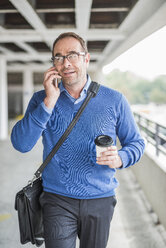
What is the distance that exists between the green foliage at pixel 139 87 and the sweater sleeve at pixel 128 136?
82486mm

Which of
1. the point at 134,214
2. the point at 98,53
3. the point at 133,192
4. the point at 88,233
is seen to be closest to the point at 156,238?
the point at 134,214

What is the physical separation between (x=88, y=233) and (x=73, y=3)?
4.07 m

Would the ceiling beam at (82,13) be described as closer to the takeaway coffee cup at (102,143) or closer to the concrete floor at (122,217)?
the takeaway coffee cup at (102,143)

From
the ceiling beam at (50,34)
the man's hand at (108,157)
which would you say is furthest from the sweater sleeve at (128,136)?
the ceiling beam at (50,34)

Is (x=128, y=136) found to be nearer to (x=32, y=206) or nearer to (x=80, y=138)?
(x=80, y=138)

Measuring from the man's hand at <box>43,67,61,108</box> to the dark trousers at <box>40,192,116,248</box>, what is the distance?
2.06ft

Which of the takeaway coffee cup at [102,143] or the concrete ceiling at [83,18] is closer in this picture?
the takeaway coffee cup at [102,143]

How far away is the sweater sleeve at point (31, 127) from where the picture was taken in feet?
5.18

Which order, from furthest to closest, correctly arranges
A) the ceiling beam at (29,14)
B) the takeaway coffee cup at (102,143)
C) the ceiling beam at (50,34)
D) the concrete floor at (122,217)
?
1. the ceiling beam at (50,34)
2. the ceiling beam at (29,14)
3. the concrete floor at (122,217)
4. the takeaway coffee cup at (102,143)

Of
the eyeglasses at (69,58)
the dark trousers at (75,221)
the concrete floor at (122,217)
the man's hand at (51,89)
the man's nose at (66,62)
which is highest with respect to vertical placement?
the eyeglasses at (69,58)

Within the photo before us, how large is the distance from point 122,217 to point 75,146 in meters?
2.96

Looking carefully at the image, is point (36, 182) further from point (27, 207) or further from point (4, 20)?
point (4, 20)

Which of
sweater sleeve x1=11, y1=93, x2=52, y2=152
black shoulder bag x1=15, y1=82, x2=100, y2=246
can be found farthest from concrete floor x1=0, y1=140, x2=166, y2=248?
sweater sleeve x1=11, y1=93, x2=52, y2=152

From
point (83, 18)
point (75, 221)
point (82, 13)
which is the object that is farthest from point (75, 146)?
point (83, 18)
